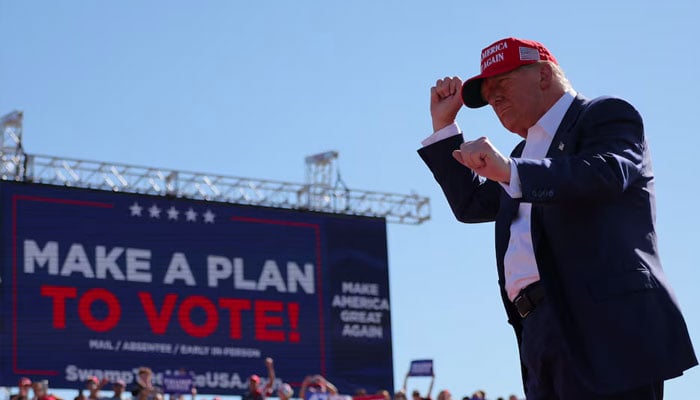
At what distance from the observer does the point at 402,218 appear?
24.5m

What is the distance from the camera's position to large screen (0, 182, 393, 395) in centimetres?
1880

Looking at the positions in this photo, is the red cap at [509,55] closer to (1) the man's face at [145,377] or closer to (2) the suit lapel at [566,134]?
(2) the suit lapel at [566,134]

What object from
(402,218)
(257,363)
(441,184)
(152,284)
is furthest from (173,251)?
(441,184)

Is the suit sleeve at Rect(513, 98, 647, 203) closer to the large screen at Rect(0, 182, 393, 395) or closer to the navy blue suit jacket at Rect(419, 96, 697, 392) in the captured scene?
the navy blue suit jacket at Rect(419, 96, 697, 392)

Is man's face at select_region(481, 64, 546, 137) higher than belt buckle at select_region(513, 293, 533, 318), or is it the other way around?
man's face at select_region(481, 64, 546, 137)

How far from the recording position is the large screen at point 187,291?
1880 cm

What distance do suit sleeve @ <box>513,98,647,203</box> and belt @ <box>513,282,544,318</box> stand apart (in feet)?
0.87

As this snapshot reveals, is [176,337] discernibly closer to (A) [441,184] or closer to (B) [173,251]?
(B) [173,251]

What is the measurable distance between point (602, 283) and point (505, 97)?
0.56 metres

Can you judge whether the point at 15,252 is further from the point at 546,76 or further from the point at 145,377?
the point at 546,76

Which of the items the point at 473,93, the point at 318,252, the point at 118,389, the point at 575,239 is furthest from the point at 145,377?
the point at 575,239

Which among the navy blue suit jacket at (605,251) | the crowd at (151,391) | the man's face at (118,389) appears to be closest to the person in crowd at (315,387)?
the crowd at (151,391)

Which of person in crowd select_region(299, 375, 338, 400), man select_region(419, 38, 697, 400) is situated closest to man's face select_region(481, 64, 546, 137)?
man select_region(419, 38, 697, 400)

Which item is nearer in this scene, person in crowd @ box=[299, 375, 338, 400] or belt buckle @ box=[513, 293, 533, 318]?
belt buckle @ box=[513, 293, 533, 318]
